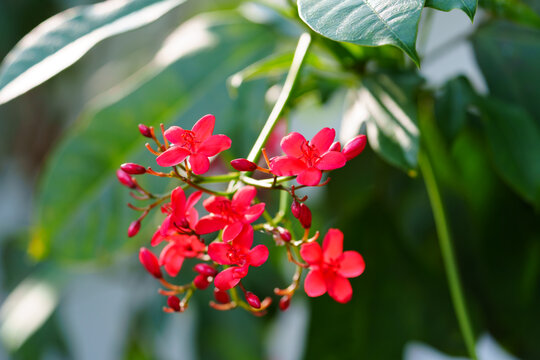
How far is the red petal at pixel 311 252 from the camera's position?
31 centimetres

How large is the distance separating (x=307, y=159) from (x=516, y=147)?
0.27 meters

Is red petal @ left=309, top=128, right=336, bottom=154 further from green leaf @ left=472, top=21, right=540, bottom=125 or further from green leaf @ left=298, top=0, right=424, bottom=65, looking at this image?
green leaf @ left=472, top=21, right=540, bottom=125

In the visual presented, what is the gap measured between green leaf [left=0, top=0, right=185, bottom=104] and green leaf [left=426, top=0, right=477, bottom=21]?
0.22m

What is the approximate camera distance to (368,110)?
0.47m

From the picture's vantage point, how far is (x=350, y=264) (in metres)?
0.32

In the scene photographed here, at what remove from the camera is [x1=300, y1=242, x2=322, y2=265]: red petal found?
311mm

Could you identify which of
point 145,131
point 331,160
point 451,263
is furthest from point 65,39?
point 451,263

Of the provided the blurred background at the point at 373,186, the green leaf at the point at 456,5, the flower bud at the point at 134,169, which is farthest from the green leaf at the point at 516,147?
the flower bud at the point at 134,169

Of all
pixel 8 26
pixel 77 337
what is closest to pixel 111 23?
pixel 8 26

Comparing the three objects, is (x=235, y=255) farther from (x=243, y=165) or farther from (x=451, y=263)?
(x=451, y=263)

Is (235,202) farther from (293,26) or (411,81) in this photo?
(293,26)

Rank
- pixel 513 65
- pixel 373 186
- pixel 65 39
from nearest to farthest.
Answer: pixel 65 39 → pixel 513 65 → pixel 373 186

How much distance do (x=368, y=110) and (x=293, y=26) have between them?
27cm

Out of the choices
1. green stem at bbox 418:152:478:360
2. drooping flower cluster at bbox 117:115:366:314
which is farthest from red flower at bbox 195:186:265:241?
green stem at bbox 418:152:478:360
